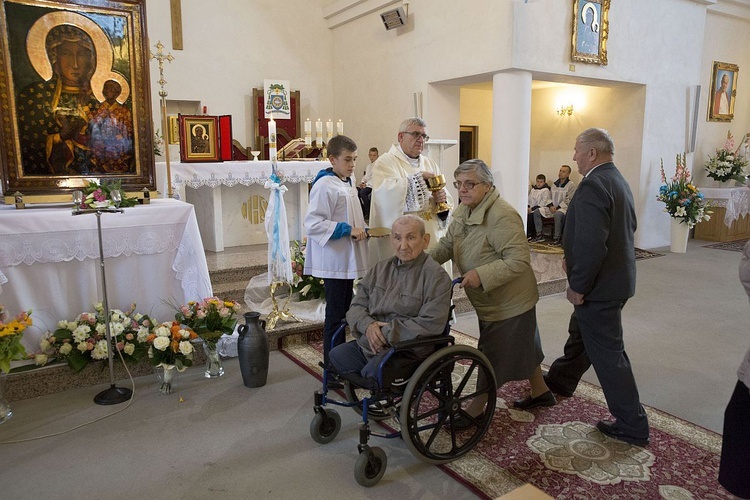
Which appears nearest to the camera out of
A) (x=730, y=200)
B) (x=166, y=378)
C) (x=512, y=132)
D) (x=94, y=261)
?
(x=166, y=378)

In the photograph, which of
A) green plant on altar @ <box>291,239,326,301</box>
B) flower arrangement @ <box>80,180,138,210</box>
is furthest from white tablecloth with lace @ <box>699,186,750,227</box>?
flower arrangement @ <box>80,180,138,210</box>

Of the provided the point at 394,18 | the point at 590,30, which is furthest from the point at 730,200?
the point at 394,18

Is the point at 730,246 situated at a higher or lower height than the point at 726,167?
lower

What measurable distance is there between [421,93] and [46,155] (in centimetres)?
572

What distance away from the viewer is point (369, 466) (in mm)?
2572

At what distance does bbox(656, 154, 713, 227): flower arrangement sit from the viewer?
338 inches

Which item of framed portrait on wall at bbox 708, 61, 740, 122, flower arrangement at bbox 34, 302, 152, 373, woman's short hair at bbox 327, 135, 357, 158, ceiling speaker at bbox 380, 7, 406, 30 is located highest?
ceiling speaker at bbox 380, 7, 406, 30

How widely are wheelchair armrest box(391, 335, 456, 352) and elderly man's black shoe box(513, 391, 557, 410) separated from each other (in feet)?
2.97

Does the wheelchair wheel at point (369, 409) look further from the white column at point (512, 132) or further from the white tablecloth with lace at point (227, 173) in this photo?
the white column at point (512, 132)

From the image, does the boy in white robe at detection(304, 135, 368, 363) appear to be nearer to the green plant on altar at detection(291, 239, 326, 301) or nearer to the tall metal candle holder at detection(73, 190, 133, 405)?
the tall metal candle holder at detection(73, 190, 133, 405)

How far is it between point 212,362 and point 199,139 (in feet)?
9.87

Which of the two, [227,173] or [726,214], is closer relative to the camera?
[227,173]

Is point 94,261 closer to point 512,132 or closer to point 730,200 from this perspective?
point 512,132

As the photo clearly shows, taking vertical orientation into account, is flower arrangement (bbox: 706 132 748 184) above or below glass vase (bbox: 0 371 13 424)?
above
